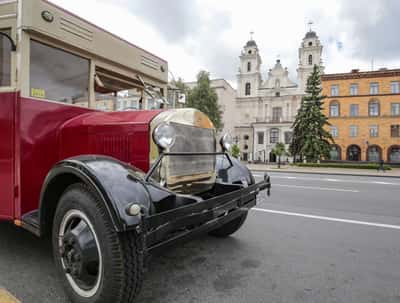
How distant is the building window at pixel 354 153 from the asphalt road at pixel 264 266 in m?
36.3

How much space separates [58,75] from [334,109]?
40692 millimetres

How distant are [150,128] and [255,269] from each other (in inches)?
72.0

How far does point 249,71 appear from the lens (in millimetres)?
52719

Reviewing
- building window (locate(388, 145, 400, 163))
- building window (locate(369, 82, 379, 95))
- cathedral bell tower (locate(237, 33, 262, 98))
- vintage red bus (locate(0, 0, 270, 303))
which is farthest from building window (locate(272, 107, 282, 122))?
vintage red bus (locate(0, 0, 270, 303))

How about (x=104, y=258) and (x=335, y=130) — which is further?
(x=335, y=130)

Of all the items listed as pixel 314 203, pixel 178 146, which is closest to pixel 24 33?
pixel 178 146

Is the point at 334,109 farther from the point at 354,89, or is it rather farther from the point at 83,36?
the point at 83,36

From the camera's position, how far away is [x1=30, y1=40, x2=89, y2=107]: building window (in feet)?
8.68

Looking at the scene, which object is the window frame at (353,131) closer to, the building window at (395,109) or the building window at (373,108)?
the building window at (373,108)

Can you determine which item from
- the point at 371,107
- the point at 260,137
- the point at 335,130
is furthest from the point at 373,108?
the point at 260,137

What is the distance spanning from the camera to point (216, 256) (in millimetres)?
3098

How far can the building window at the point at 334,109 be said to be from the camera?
37.3 metres

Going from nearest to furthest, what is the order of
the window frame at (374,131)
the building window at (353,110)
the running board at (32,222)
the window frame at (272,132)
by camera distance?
the running board at (32,222)
the window frame at (374,131)
the building window at (353,110)
the window frame at (272,132)

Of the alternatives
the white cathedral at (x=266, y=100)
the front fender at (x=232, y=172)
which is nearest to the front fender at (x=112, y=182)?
the front fender at (x=232, y=172)
